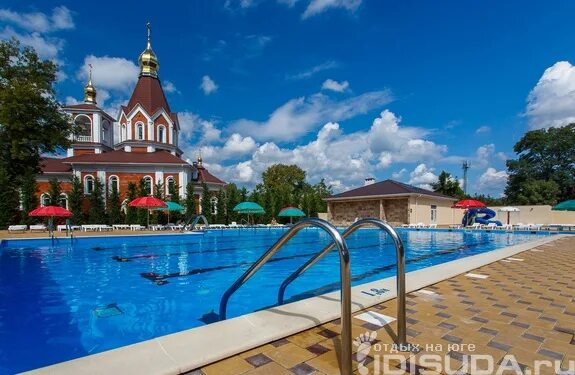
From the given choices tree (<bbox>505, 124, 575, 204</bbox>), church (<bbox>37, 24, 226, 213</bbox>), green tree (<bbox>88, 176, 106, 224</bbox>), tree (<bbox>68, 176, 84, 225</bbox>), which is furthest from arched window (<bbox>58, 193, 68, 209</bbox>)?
tree (<bbox>505, 124, 575, 204</bbox>)

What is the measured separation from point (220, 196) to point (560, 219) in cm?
3422

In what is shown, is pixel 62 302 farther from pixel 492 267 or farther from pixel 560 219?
pixel 560 219

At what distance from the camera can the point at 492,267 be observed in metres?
6.74

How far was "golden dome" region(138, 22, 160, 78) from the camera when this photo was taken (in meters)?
36.6

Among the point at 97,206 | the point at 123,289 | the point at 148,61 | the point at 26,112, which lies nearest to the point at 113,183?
the point at 97,206

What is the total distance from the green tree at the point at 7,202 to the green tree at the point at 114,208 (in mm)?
6431

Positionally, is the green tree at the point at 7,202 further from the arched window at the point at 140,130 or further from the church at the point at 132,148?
the arched window at the point at 140,130

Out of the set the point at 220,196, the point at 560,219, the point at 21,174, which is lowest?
the point at 560,219

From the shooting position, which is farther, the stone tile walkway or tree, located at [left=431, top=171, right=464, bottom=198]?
tree, located at [left=431, top=171, right=464, bottom=198]

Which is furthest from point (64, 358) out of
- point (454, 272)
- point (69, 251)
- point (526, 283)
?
point (69, 251)

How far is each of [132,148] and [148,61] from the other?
37.8ft

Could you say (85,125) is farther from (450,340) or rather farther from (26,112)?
(450,340)

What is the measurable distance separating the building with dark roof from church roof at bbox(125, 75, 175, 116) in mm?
23039

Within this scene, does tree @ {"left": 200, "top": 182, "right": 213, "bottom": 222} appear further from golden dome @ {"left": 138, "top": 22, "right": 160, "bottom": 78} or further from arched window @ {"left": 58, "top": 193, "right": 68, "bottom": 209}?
golden dome @ {"left": 138, "top": 22, "right": 160, "bottom": 78}
